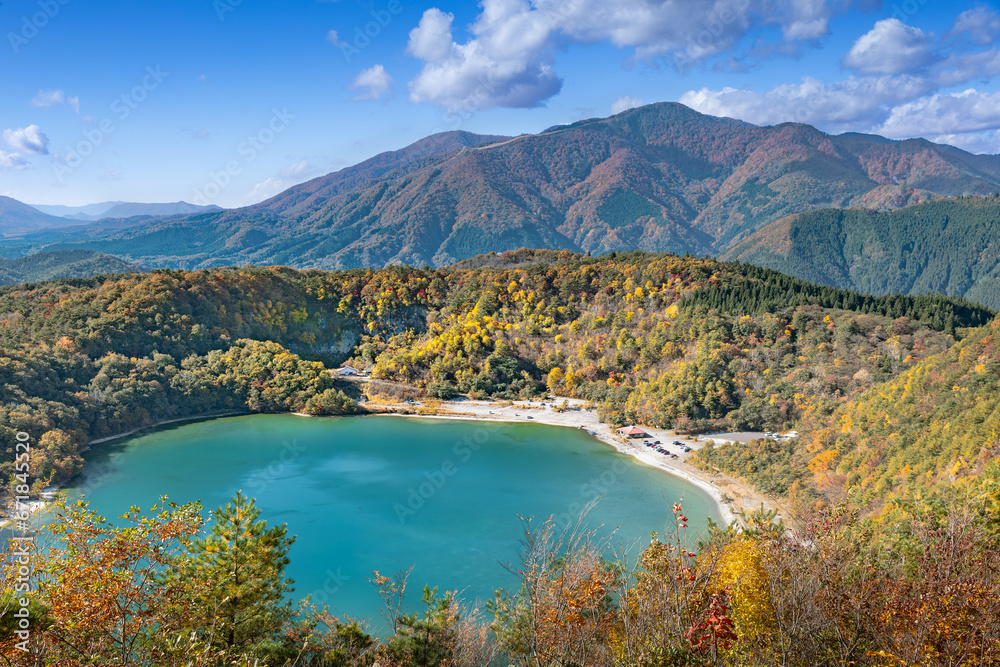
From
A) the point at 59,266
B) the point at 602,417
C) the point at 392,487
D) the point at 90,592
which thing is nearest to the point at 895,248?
the point at 602,417

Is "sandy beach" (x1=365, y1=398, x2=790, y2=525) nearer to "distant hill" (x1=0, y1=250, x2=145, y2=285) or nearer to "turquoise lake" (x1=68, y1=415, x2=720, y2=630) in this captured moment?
"turquoise lake" (x1=68, y1=415, x2=720, y2=630)

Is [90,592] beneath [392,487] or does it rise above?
above

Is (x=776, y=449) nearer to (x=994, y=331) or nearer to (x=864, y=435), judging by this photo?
(x=864, y=435)

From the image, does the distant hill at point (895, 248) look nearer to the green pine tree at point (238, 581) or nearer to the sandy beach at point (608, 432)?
the sandy beach at point (608, 432)

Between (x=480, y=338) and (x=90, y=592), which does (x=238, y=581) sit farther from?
(x=480, y=338)

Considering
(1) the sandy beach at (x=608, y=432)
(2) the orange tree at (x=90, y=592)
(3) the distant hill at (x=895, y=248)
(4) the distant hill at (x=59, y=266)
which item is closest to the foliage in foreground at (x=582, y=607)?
(2) the orange tree at (x=90, y=592)

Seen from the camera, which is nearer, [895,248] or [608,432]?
[608,432]
